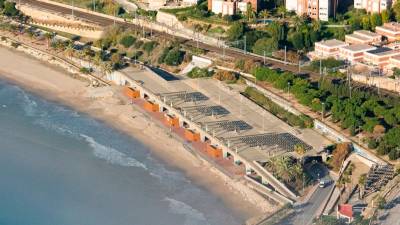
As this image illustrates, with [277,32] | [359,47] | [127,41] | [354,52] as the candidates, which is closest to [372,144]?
[354,52]

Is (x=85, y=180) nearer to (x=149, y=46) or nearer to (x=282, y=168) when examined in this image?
(x=282, y=168)

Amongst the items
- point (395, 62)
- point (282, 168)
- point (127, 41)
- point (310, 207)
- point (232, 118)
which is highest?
point (127, 41)

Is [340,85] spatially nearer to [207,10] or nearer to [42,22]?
[207,10]

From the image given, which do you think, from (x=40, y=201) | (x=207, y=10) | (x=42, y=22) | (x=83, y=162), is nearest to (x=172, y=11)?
(x=207, y=10)

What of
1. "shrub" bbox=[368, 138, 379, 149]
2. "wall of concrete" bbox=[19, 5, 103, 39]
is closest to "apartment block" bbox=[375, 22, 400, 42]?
"shrub" bbox=[368, 138, 379, 149]

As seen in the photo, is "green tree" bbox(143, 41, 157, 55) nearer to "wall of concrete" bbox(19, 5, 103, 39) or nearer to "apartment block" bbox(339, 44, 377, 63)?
"wall of concrete" bbox(19, 5, 103, 39)

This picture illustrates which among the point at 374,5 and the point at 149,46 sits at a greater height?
the point at 374,5
